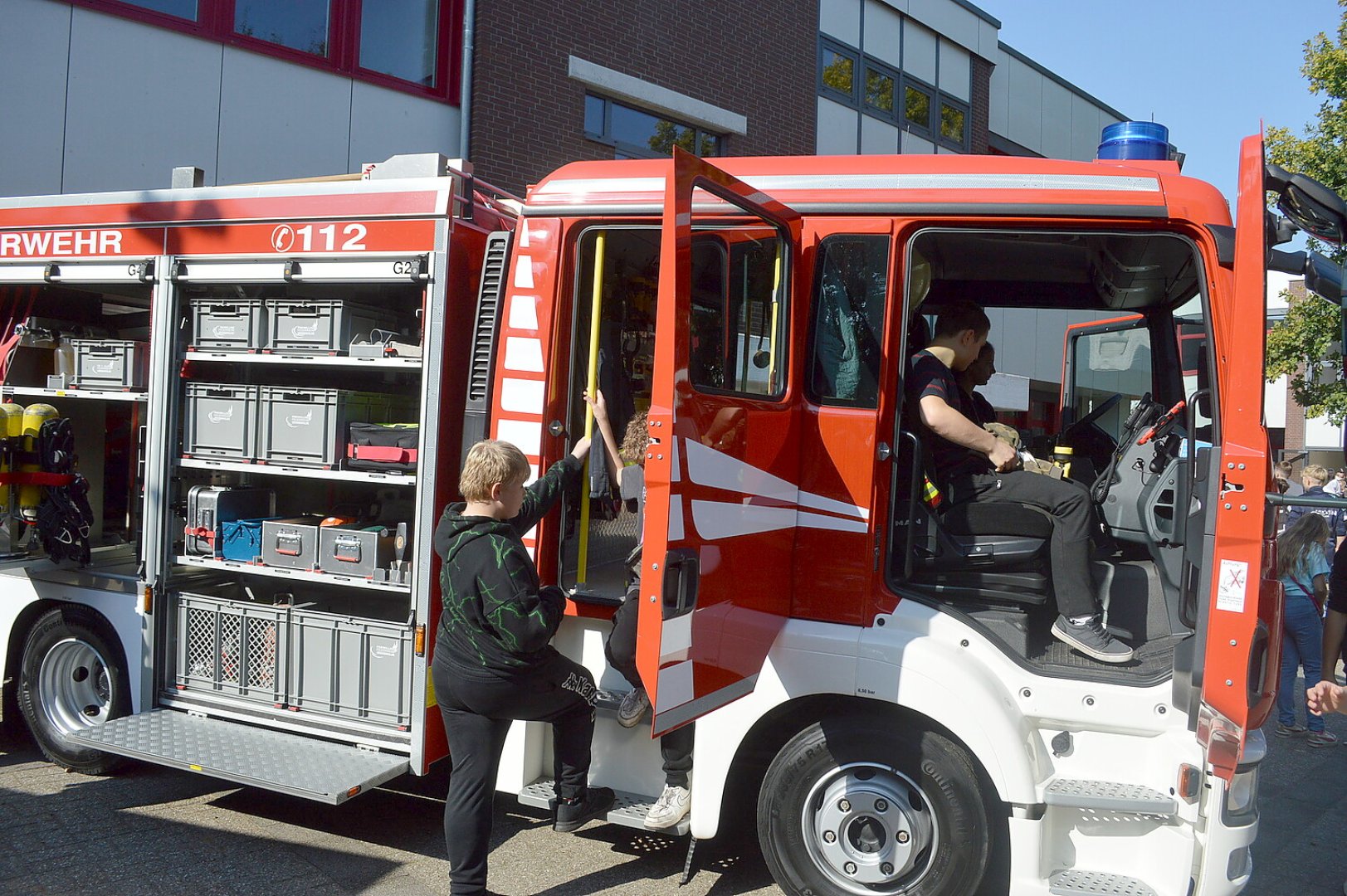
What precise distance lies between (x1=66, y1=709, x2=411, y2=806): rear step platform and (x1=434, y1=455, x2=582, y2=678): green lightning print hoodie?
94cm

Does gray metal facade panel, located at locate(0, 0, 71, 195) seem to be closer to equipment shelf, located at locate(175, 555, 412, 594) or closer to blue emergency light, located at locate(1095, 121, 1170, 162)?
equipment shelf, located at locate(175, 555, 412, 594)

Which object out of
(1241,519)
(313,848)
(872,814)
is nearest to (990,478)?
(1241,519)

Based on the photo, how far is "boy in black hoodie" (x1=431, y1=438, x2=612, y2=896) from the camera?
3471mm

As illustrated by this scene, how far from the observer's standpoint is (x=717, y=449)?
3361mm

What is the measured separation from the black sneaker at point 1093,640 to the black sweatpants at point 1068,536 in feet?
0.13

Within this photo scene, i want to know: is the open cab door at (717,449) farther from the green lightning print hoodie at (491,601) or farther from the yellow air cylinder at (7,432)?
the yellow air cylinder at (7,432)

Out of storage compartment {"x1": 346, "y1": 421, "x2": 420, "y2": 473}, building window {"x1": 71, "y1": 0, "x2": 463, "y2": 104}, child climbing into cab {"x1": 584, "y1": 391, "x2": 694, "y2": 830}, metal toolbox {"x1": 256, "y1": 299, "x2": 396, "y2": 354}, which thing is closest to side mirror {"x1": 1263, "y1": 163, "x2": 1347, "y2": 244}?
child climbing into cab {"x1": 584, "y1": 391, "x2": 694, "y2": 830}

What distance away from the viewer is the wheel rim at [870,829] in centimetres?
361

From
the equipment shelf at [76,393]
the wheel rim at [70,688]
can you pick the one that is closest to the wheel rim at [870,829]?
the equipment shelf at [76,393]

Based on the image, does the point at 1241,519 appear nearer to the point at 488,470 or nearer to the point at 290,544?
the point at 488,470

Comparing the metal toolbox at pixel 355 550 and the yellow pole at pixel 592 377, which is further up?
the yellow pole at pixel 592 377

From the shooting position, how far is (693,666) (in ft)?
10.7

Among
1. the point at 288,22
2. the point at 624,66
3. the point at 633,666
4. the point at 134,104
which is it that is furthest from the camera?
the point at 624,66

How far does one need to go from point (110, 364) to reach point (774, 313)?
11.3ft
